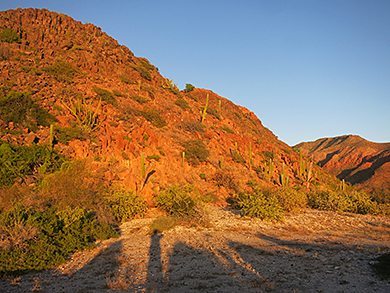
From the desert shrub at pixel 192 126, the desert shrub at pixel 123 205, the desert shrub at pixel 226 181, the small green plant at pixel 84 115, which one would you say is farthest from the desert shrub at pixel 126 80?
the desert shrub at pixel 123 205

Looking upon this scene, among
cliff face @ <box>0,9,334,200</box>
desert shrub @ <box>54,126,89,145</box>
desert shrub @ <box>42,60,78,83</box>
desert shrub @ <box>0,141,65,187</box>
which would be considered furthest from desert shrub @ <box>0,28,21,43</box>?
desert shrub @ <box>0,141,65,187</box>

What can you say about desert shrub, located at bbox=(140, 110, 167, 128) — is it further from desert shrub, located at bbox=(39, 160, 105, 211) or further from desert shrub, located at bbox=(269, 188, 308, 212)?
desert shrub, located at bbox=(269, 188, 308, 212)

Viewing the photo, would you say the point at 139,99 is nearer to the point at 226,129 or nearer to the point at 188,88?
the point at 226,129

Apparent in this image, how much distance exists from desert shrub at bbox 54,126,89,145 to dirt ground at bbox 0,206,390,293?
10.1 m

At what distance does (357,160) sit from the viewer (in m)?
63.4

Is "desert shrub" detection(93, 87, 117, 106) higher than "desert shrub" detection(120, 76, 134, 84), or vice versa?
"desert shrub" detection(120, 76, 134, 84)

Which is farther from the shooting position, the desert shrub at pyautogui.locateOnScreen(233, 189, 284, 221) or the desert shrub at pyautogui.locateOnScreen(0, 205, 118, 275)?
the desert shrub at pyautogui.locateOnScreen(233, 189, 284, 221)

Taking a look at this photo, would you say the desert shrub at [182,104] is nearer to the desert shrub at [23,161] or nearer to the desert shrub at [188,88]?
the desert shrub at [188,88]

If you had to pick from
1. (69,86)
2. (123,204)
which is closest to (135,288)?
(123,204)

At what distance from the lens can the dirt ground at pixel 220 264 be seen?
208 inches

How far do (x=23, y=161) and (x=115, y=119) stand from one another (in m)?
10.8

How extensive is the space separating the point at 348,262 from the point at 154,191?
42.6 feet

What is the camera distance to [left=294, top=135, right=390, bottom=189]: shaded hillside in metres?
45.6

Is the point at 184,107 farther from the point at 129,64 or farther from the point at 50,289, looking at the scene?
the point at 50,289
